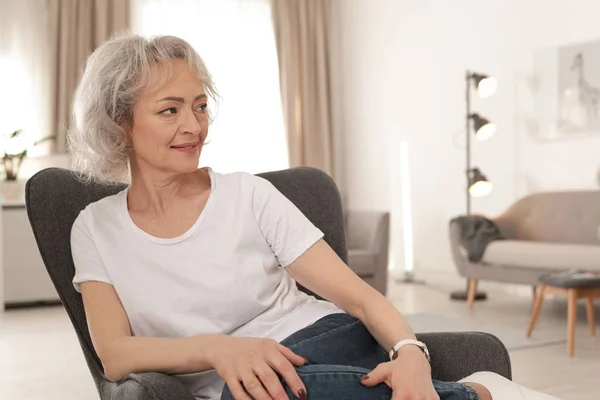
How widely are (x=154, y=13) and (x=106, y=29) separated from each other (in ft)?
1.77

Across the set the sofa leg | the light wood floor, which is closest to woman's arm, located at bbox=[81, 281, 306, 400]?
the light wood floor

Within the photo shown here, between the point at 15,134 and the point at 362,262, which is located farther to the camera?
the point at 15,134

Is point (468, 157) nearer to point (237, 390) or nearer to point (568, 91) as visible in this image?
point (568, 91)

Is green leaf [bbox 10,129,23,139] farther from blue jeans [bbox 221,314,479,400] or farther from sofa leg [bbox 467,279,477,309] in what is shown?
blue jeans [bbox 221,314,479,400]

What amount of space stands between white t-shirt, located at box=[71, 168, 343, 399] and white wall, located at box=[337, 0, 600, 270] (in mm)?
4336

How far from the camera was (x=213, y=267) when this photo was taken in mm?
1489

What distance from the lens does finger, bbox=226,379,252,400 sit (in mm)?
1240

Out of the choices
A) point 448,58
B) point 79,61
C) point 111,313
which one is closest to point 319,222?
point 111,313

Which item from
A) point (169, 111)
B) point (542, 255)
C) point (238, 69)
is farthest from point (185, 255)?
point (238, 69)

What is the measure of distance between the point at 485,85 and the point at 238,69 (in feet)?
8.82

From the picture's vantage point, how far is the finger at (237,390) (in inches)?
48.8

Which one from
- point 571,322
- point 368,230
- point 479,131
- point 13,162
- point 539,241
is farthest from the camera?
point 13,162

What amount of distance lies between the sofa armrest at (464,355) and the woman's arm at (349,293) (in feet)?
0.58

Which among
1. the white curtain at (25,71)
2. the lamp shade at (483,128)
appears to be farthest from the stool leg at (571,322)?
the white curtain at (25,71)
